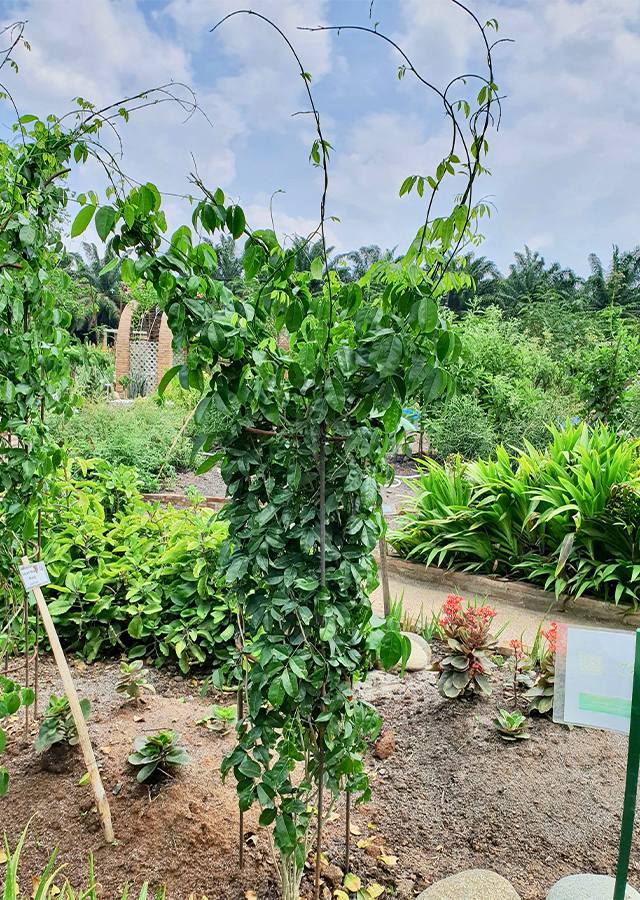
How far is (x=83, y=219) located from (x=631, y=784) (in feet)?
5.54

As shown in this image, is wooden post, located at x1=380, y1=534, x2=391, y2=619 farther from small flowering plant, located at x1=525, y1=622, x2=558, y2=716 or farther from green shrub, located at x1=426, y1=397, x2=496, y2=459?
green shrub, located at x1=426, y1=397, x2=496, y2=459

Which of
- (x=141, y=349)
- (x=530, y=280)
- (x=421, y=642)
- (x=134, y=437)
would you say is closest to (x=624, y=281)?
(x=530, y=280)

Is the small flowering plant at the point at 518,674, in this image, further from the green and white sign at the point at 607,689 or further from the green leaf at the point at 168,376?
the green leaf at the point at 168,376

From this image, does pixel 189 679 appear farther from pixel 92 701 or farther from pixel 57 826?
pixel 57 826

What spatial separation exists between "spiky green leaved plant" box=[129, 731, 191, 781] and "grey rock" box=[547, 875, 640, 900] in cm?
116

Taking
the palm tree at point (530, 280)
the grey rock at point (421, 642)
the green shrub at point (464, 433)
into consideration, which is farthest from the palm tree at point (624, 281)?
the grey rock at point (421, 642)

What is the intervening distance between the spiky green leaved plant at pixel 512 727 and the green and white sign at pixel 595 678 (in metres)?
1.18

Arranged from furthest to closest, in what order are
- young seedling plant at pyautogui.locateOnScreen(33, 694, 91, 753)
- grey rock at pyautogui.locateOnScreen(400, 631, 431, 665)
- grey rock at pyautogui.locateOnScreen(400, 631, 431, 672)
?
grey rock at pyautogui.locateOnScreen(400, 631, 431, 665), grey rock at pyautogui.locateOnScreen(400, 631, 431, 672), young seedling plant at pyautogui.locateOnScreen(33, 694, 91, 753)

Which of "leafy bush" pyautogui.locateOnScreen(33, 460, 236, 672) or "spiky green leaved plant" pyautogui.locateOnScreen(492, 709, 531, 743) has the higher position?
"leafy bush" pyautogui.locateOnScreen(33, 460, 236, 672)

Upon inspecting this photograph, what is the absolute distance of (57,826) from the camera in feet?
6.28

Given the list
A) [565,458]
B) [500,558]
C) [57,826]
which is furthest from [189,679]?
[565,458]

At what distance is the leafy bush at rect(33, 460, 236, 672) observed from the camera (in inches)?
121

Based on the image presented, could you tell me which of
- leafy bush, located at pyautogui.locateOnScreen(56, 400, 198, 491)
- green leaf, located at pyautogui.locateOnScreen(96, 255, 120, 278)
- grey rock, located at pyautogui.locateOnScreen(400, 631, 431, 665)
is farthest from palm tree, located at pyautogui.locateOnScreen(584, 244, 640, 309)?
green leaf, located at pyautogui.locateOnScreen(96, 255, 120, 278)

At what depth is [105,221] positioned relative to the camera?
4.30 ft
